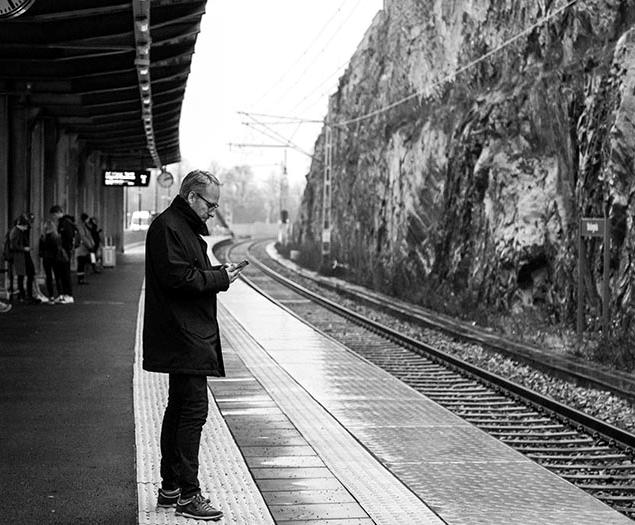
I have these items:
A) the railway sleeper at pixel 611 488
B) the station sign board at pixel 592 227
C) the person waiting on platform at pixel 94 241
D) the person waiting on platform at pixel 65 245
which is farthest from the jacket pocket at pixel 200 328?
the person waiting on platform at pixel 94 241

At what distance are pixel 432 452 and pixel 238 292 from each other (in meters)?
21.5

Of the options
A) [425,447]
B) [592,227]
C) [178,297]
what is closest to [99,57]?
[592,227]

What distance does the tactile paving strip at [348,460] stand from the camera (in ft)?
22.6

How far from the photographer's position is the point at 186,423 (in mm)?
6609

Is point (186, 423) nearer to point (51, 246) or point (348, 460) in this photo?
point (348, 460)

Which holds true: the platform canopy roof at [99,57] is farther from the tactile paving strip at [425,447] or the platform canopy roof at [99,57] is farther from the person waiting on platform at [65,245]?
the tactile paving strip at [425,447]

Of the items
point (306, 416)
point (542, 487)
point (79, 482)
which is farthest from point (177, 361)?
point (306, 416)

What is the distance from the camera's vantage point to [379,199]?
43406 millimetres

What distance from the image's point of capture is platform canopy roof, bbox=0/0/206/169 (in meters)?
17.8

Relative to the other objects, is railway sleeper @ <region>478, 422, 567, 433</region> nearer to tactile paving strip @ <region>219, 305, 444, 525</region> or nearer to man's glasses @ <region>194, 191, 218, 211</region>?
tactile paving strip @ <region>219, 305, 444, 525</region>

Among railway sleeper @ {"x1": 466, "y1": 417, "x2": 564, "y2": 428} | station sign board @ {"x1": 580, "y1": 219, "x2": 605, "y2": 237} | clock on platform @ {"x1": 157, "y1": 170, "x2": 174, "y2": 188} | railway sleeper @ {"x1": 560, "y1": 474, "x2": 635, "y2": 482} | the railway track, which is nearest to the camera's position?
railway sleeper @ {"x1": 560, "y1": 474, "x2": 635, "y2": 482}

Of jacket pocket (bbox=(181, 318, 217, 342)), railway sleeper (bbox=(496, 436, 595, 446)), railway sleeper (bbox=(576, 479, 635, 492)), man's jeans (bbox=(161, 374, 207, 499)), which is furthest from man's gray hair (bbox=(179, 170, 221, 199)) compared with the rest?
railway sleeper (bbox=(496, 436, 595, 446))

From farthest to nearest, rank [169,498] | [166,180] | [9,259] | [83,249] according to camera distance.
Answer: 1. [166,180]
2. [83,249]
3. [9,259]
4. [169,498]

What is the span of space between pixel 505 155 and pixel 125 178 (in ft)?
58.7
